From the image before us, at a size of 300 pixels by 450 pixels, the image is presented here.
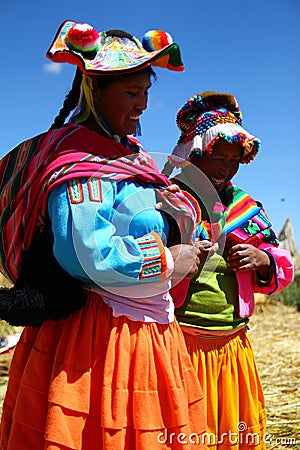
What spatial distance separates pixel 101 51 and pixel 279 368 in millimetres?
5018

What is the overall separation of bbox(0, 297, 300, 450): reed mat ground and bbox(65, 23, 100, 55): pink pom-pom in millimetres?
2828

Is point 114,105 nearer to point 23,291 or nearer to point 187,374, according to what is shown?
point 23,291

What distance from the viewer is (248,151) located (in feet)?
8.42

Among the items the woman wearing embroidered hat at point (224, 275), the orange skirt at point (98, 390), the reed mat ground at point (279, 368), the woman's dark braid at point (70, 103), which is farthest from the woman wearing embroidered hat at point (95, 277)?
the reed mat ground at point (279, 368)

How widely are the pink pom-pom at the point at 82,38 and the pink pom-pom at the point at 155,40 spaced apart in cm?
21

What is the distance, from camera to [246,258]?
8.14ft

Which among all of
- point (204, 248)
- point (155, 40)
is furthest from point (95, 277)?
point (155, 40)

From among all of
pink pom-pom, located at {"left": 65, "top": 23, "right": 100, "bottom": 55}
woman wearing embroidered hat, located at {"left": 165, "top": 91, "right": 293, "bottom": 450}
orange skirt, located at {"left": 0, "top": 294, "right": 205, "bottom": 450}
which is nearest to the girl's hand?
woman wearing embroidered hat, located at {"left": 165, "top": 91, "right": 293, "bottom": 450}

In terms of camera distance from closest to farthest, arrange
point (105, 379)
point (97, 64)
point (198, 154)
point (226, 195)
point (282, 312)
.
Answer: point (105, 379), point (97, 64), point (198, 154), point (226, 195), point (282, 312)

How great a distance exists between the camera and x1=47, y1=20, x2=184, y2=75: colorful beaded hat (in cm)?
183

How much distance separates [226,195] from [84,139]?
106 cm

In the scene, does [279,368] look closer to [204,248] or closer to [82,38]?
[204,248]

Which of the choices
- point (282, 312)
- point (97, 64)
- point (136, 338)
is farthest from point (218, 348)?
point (282, 312)

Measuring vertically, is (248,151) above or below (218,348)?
above
